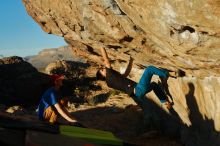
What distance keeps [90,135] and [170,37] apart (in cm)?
273

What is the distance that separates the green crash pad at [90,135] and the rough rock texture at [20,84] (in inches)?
651

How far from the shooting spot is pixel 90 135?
685cm

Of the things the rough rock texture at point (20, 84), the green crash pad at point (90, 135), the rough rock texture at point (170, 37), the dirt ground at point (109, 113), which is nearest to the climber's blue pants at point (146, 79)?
the rough rock texture at point (170, 37)

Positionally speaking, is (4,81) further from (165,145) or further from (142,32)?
(142,32)

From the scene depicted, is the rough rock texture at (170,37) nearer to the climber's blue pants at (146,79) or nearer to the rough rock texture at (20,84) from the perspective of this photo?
the climber's blue pants at (146,79)

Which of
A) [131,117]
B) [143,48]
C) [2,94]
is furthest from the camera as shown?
A: [2,94]

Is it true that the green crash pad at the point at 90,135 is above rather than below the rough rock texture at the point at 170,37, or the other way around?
below

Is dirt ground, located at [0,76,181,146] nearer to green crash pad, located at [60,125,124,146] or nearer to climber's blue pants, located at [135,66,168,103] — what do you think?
climber's blue pants, located at [135,66,168,103]

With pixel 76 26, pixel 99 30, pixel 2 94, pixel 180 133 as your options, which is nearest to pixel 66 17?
pixel 76 26

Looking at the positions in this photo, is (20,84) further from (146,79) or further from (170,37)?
(170,37)

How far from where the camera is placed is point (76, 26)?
41.4 feet

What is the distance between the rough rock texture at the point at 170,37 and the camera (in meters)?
7.25

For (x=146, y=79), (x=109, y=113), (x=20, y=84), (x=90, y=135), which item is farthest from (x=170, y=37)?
(x=20, y=84)

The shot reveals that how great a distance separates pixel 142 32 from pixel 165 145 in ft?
16.8
